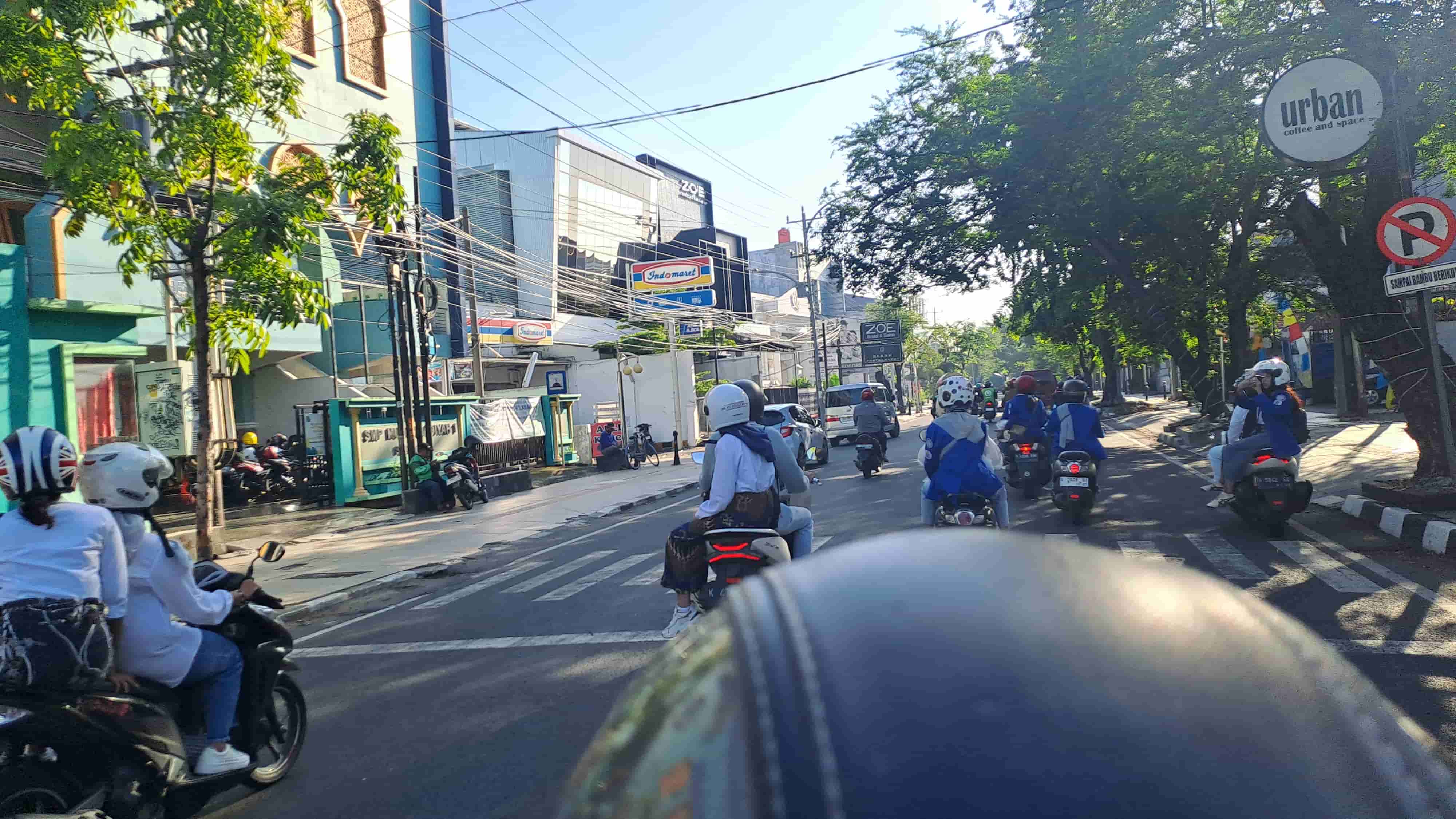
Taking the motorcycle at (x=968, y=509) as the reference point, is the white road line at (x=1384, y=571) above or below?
below

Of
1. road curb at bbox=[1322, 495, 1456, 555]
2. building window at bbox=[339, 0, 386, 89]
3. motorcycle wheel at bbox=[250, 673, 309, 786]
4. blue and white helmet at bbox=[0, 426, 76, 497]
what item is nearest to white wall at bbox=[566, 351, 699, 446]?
building window at bbox=[339, 0, 386, 89]

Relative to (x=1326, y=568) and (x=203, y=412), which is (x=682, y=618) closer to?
(x=1326, y=568)

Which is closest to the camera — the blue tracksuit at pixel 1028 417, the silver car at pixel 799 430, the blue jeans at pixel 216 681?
the blue jeans at pixel 216 681

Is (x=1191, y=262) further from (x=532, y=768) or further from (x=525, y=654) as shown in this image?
(x=532, y=768)

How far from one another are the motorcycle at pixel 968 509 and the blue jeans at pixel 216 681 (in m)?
4.80

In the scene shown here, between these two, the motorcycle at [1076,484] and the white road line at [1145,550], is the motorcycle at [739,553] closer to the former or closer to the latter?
the white road line at [1145,550]

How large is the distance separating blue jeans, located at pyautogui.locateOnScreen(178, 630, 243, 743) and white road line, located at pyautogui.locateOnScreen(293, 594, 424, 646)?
13.0 feet

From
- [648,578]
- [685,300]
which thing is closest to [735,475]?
[648,578]

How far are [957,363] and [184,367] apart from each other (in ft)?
280

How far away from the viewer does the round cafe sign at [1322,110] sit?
8086 millimetres

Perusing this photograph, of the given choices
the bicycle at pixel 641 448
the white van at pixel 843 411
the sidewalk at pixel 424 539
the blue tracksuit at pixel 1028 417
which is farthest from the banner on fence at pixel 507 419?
the blue tracksuit at pixel 1028 417

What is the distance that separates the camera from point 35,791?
317 cm

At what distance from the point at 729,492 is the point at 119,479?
279cm

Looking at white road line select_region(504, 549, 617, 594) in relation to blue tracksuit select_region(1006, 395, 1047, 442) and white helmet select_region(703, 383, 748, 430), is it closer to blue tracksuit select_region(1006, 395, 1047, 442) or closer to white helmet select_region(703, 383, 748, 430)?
white helmet select_region(703, 383, 748, 430)
